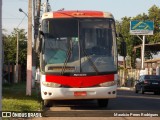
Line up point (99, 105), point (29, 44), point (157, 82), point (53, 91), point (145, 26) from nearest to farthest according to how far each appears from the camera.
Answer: point (53, 91)
point (99, 105)
point (29, 44)
point (157, 82)
point (145, 26)

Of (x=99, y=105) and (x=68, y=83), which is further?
(x=99, y=105)

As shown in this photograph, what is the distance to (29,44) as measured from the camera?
2361 cm

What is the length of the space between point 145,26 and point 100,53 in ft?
121

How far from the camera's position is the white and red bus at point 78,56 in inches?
664

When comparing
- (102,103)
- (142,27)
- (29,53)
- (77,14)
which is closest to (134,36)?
(142,27)

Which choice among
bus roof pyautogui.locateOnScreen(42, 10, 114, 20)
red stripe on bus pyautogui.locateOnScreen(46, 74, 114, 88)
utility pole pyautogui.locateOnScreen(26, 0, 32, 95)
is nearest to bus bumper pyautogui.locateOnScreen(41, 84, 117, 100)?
red stripe on bus pyautogui.locateOnScreen(46, 74, 114, 88)

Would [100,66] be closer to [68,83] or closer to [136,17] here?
[68,83]

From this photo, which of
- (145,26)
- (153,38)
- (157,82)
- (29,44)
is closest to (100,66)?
(29,44)

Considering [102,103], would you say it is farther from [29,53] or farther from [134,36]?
[134,36]

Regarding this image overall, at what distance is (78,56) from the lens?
17109 mm

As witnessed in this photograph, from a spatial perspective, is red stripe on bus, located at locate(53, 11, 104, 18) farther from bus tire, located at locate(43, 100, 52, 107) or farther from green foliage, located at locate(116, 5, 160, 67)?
green foliage, located at locate(116, 5, 160, 67)

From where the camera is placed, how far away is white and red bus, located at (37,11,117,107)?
16.9m

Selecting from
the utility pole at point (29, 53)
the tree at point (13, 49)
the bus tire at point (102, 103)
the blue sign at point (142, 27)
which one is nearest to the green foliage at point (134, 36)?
the blue sign at point (142, 27)

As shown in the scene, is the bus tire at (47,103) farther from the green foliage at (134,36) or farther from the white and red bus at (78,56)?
the green foliage at (134,36)
